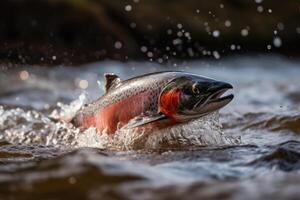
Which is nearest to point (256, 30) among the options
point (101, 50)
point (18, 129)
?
point (101, 50)

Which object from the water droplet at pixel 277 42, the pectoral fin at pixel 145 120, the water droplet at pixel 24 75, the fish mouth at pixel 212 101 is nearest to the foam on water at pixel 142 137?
the pectoral fin at pixel 145 120

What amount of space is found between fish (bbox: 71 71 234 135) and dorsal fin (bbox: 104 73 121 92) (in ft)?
0.50

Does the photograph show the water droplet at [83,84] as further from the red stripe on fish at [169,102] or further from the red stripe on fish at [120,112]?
the red stripe on fish at [169,102]

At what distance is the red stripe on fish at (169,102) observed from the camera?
178 inches

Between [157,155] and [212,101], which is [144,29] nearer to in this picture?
[212,101]

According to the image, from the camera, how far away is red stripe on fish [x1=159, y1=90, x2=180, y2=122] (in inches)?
178

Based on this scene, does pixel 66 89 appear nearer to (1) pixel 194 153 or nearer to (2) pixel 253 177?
(1) pixel 194 153

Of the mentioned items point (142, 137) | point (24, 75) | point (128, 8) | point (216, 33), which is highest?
point (128, 8)

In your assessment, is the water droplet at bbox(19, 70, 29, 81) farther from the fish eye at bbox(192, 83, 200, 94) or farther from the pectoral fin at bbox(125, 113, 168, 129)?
the fish eye at bbox(192, 83, 200, 94)

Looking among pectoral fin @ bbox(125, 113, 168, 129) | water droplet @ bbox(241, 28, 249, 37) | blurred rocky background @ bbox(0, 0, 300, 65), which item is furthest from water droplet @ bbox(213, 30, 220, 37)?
pectoral fin @ bbox(125, 113, 168, 129)

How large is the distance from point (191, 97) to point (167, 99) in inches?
5.9

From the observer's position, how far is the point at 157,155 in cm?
430

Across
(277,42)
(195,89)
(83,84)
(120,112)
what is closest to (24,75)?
(83,84)

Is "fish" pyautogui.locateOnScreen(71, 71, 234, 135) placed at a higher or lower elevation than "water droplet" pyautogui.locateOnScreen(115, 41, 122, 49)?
lower
